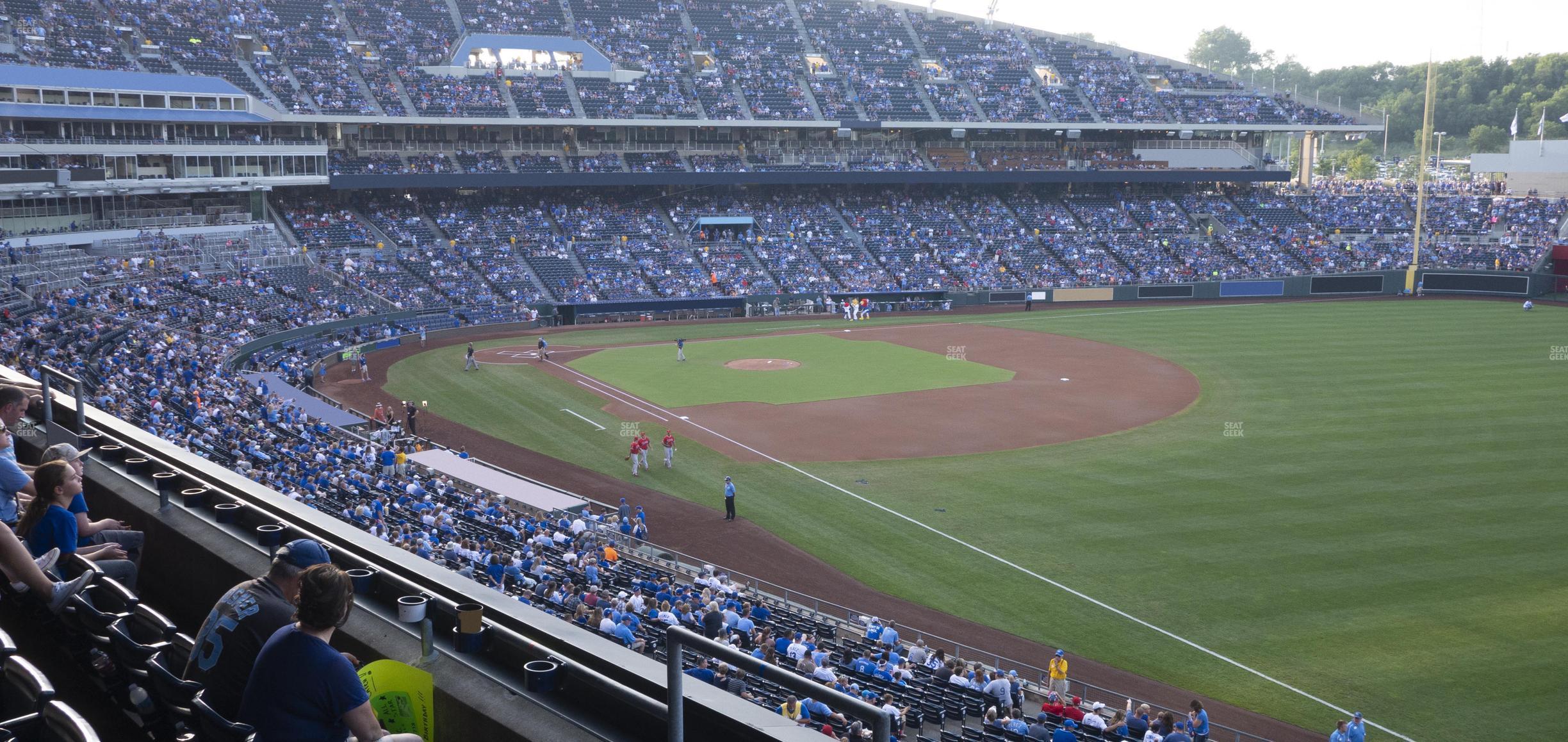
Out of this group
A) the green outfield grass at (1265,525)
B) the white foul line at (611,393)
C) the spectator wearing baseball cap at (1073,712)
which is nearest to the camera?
the spectator wearing baseball cap at (1073,712)

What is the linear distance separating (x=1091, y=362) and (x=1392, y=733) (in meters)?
30.2

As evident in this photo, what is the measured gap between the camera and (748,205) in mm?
70688

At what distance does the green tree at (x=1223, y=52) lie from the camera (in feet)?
625

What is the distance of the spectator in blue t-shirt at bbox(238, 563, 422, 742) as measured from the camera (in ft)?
14.1

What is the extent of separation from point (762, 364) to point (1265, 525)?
79.7ft

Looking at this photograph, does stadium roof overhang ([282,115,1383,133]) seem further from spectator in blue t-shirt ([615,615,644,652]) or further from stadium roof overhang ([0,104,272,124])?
spectator in blue t-shirt ([615,615,644,652])

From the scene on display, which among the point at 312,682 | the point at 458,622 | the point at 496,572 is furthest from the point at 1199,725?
the point at 312,682

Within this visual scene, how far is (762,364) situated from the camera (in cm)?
4550

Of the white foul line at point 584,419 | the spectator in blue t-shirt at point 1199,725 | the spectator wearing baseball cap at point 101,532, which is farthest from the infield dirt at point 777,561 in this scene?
the spectator wearing baseball cap at point 101,532

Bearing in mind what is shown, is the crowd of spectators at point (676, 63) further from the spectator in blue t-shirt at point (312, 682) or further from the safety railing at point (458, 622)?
the spectator in blue t-shirt at point (312, 682)

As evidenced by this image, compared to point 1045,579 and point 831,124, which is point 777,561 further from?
point 831,124

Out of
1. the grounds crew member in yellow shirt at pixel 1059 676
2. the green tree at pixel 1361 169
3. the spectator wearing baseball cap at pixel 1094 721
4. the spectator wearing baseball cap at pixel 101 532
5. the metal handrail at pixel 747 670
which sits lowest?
the grounds crew member in yellow shirt at pixel 1059 676

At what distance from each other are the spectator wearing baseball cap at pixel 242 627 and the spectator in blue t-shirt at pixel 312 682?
45cm

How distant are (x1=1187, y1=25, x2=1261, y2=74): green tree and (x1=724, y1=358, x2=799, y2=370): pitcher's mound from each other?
168522 millimetres
